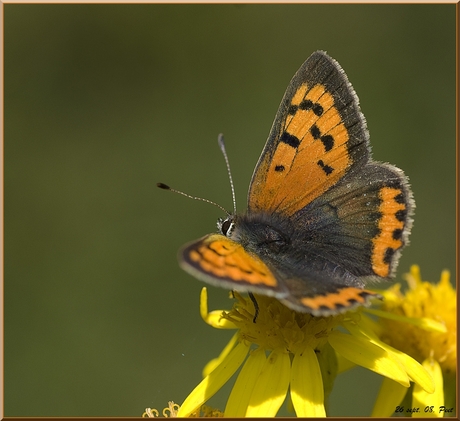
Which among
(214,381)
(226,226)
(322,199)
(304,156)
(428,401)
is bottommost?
(214,381)

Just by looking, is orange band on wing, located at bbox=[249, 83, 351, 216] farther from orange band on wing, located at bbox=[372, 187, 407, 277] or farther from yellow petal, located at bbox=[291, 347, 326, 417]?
yellow petal, located at bbox=[291, 347, 326, 417]

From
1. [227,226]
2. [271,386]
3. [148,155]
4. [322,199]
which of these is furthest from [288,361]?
[148,155]

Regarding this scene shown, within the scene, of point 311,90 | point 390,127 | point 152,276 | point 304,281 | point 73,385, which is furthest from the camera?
point 390,127

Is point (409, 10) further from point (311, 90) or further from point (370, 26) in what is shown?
point (311, 90)

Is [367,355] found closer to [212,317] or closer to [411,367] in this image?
[411,367]

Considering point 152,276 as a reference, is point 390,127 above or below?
above

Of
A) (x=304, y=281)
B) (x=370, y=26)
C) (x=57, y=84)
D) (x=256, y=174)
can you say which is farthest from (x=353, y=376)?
(x=57, y=84)

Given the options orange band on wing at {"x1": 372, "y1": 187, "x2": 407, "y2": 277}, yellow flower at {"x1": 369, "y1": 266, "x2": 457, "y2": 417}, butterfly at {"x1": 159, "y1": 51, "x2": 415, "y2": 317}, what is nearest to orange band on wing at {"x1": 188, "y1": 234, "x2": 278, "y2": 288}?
butterfly at {"x1": 159, "y1": 51, "x2": 415, "y2": 317}
